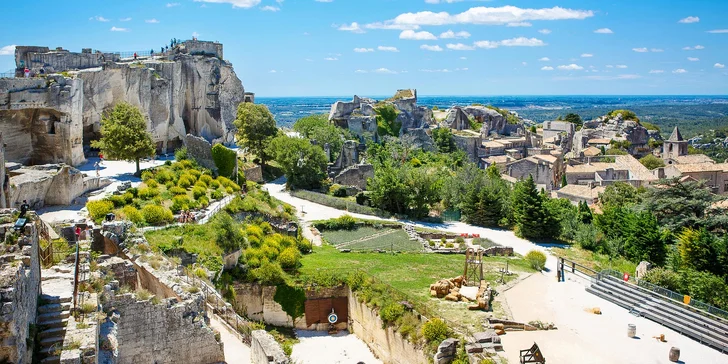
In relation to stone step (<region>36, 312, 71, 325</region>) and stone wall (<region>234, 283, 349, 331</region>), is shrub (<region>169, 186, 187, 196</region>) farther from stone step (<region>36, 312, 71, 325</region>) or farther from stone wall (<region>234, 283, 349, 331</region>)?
stone step (<region>36, 312, 71, 325</region>)

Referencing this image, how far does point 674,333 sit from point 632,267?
1003cm

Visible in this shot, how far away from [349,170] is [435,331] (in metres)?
26.0

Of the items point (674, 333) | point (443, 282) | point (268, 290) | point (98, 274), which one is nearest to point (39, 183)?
point (268, 290)

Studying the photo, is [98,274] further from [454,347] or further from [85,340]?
[454,347]

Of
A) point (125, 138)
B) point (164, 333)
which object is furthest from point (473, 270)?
point (125, 138)

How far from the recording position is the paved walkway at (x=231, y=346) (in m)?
14.6

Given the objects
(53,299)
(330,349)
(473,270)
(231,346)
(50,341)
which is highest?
(53,299)

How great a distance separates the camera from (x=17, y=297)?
8.41m

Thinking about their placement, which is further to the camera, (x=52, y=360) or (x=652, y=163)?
(x=652, y=163)

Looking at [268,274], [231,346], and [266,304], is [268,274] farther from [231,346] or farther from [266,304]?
[231,346]

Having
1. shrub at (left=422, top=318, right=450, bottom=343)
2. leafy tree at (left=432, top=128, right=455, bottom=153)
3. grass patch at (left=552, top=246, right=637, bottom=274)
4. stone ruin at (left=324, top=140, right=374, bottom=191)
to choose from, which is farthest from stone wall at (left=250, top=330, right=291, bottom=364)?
leafy tree at (left=432, top=128, right=455, bottom=153)

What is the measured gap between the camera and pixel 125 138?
28.8 m

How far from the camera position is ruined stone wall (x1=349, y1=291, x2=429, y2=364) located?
17734mm

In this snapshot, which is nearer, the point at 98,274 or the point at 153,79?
the point at 98,274
